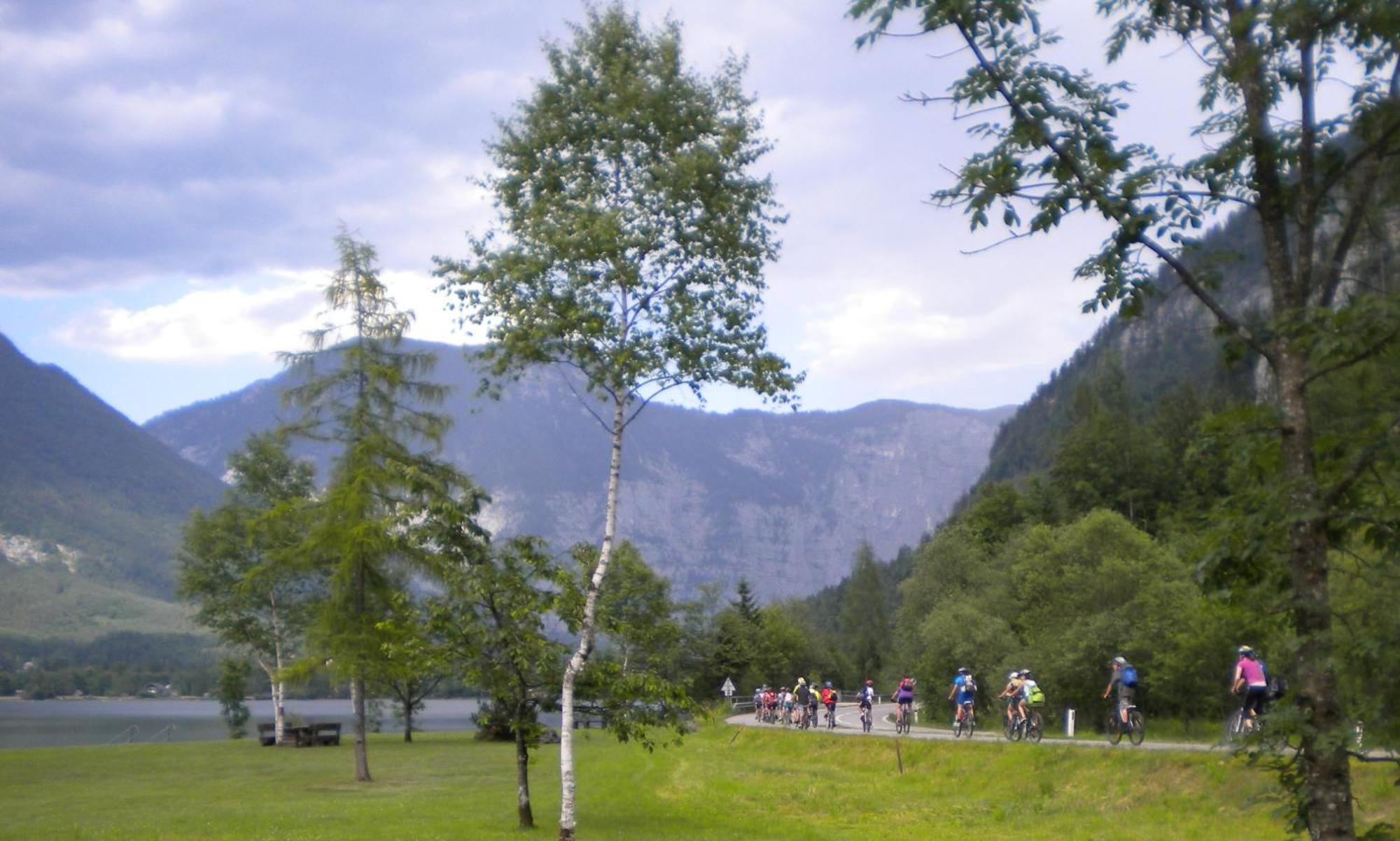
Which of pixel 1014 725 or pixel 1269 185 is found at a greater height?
pixel 1269 185

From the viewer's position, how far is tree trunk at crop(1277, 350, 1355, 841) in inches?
339

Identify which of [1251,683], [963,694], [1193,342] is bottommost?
[963,694]

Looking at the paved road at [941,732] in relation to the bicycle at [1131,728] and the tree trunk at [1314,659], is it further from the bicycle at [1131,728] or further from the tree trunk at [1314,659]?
the tree trunk at [1314,659]

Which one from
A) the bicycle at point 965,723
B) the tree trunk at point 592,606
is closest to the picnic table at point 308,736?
the bicycle at point 965,723

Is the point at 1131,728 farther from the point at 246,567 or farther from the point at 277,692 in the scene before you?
the point at 246,567

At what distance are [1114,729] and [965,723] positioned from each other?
933 cm

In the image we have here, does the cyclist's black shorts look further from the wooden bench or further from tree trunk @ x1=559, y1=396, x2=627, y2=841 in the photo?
the wooden bench

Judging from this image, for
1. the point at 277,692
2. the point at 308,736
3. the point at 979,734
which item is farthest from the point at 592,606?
the point at 308,736

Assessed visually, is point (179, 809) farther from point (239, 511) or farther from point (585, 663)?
point (239, 511)

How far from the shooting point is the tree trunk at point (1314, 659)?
8.62 meters

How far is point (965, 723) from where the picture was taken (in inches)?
1660

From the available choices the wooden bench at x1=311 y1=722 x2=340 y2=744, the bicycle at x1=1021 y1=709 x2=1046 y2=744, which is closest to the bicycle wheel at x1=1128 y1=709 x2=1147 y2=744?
the bicycle at x1=1021 y1=709 x2=1046 y2=744

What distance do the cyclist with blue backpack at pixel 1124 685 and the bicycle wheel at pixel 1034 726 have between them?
13.6 ft

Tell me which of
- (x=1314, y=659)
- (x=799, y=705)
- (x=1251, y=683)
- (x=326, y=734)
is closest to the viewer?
(x=1314, y=659)
